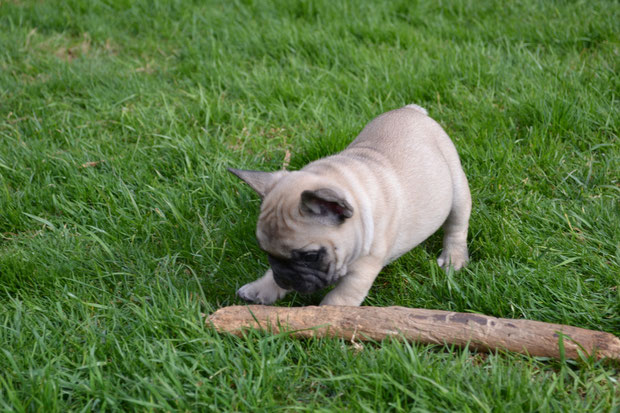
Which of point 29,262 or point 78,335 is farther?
point 29,262

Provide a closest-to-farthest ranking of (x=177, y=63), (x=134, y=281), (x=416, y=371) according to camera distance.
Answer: (x=416, y=371)
(x=134, y=281)
(x=177, y=63)

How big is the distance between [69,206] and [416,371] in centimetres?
312

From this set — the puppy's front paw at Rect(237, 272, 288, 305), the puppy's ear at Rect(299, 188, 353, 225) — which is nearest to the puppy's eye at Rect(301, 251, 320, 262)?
the puppy's ear at Rect(299, 188, 353, 225)

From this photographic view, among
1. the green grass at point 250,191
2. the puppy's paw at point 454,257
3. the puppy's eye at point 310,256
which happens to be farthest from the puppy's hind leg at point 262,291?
the puppy's paw at point 454,257

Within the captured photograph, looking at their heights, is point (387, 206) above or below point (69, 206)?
above

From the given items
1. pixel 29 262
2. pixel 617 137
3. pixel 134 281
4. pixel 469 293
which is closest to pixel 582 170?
pixel 617 137

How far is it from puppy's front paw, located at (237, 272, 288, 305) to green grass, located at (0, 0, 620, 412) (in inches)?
4.7

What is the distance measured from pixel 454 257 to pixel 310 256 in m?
1.23

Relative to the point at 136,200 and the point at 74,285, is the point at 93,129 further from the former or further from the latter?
the point at 74,285

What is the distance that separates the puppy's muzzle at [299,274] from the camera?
3.51 meters

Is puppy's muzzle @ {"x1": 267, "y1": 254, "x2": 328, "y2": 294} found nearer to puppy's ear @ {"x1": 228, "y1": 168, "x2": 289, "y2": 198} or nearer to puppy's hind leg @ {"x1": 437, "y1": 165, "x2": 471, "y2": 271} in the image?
puppy's ear @ {"x1": 228, "y1": 168, "x2": 289, "y2": 198}

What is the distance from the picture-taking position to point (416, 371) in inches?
120

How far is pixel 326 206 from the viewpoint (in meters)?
3.38

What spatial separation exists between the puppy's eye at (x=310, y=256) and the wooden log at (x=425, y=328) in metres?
0.28
